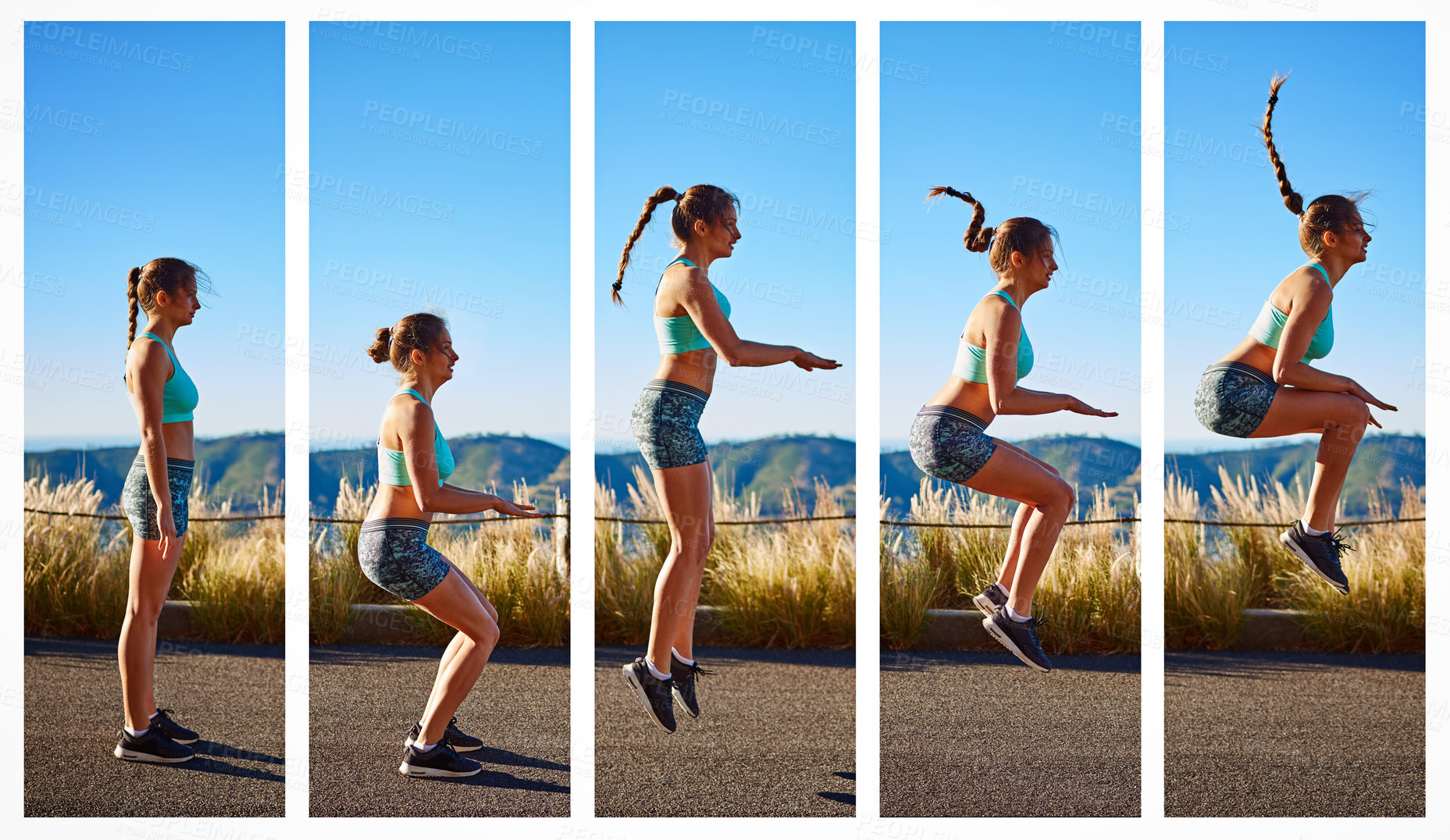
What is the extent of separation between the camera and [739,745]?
13.6 feet

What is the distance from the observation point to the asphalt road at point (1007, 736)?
362 cm

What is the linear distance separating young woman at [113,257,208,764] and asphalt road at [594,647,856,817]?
1.74 metres

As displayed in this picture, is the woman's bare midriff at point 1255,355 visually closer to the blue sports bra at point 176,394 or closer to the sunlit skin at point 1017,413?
the sunlit skin at point 1017,413

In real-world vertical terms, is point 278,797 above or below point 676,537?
below

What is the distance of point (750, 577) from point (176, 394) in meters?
3.41

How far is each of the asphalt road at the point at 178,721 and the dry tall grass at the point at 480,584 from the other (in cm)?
42

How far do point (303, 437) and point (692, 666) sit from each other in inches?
62.8

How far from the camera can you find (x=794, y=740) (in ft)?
13.9

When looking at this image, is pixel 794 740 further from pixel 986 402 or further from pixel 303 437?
pixel 303 437

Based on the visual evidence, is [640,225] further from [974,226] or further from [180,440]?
[180,440]

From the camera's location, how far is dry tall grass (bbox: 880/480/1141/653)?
5531 millimetres
